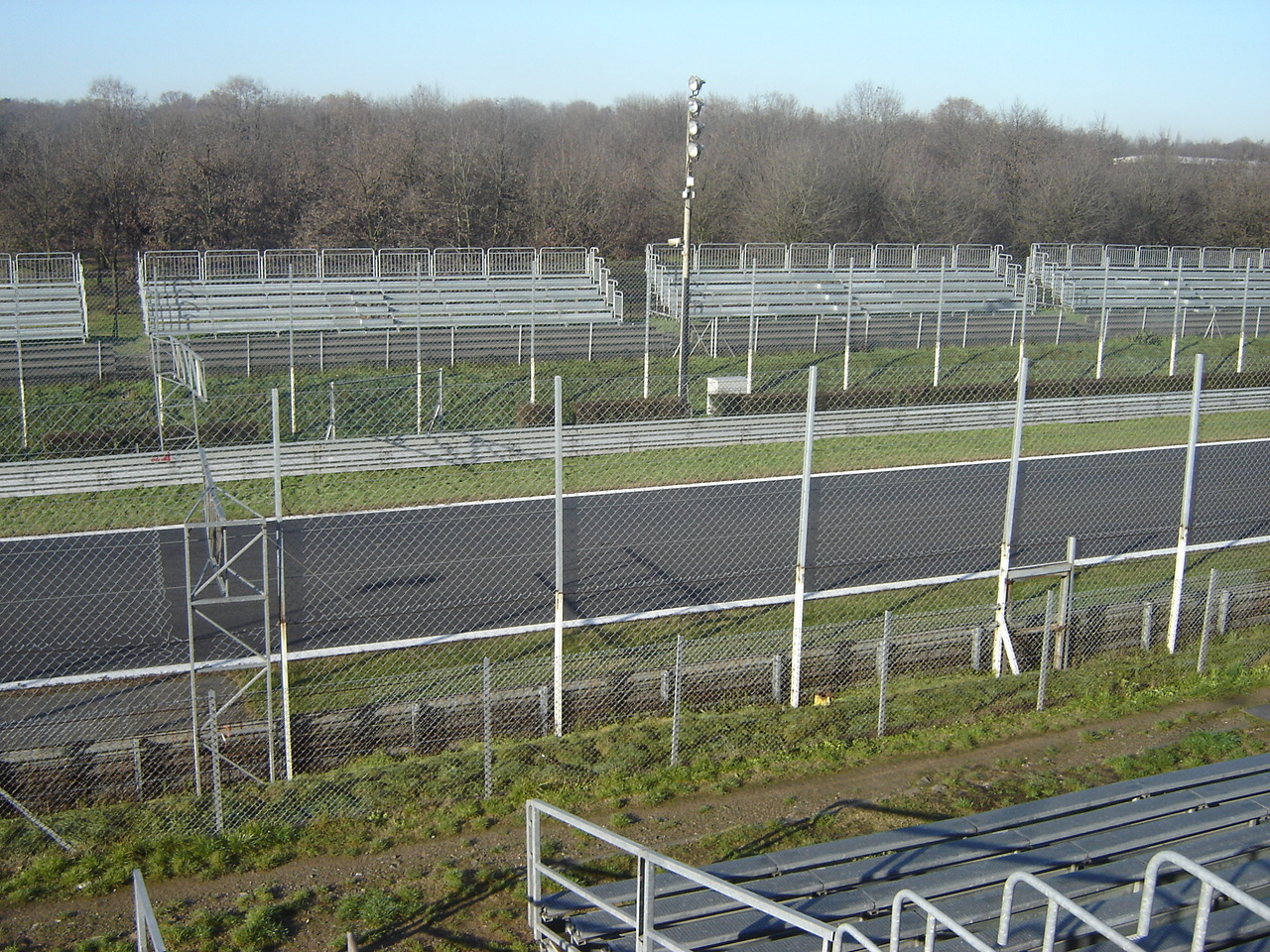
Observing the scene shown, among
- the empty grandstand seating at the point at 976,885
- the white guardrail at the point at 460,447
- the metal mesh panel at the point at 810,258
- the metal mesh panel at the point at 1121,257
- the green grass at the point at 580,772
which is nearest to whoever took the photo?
the empty grandstand seating at the point at 976,885

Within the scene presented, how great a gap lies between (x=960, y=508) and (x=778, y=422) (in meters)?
3.83

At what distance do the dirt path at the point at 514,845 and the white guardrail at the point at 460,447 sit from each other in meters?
6.61

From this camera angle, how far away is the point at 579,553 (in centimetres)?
1241

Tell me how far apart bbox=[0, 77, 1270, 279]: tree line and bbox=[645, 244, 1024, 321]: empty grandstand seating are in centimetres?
773

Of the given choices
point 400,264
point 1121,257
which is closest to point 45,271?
point 400,264

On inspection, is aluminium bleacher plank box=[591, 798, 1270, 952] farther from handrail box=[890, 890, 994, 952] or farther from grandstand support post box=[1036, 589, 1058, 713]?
grandstand support post box=[1036, 589, 1058, 713]

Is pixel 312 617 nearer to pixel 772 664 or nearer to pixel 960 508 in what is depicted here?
pixel 772 664

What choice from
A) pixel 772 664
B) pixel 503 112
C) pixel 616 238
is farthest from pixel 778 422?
pixel 503 112

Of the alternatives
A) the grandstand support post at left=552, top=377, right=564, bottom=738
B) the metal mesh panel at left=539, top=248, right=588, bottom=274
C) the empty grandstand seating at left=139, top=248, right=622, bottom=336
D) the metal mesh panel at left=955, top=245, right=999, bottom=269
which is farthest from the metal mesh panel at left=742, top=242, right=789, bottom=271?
the grandstand support post at left=552, top=377, right=564, bottom=738

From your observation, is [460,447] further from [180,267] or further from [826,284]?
[826,284]

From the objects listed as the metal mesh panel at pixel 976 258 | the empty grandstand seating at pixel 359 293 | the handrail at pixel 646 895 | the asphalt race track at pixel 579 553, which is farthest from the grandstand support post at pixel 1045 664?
the metal mesh panel at pixel 976 258

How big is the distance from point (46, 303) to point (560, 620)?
1700 centimetres

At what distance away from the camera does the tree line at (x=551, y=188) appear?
32125 mm

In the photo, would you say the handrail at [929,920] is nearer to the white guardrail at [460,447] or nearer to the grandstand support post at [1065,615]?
the grandstand support post at [1065,615]
